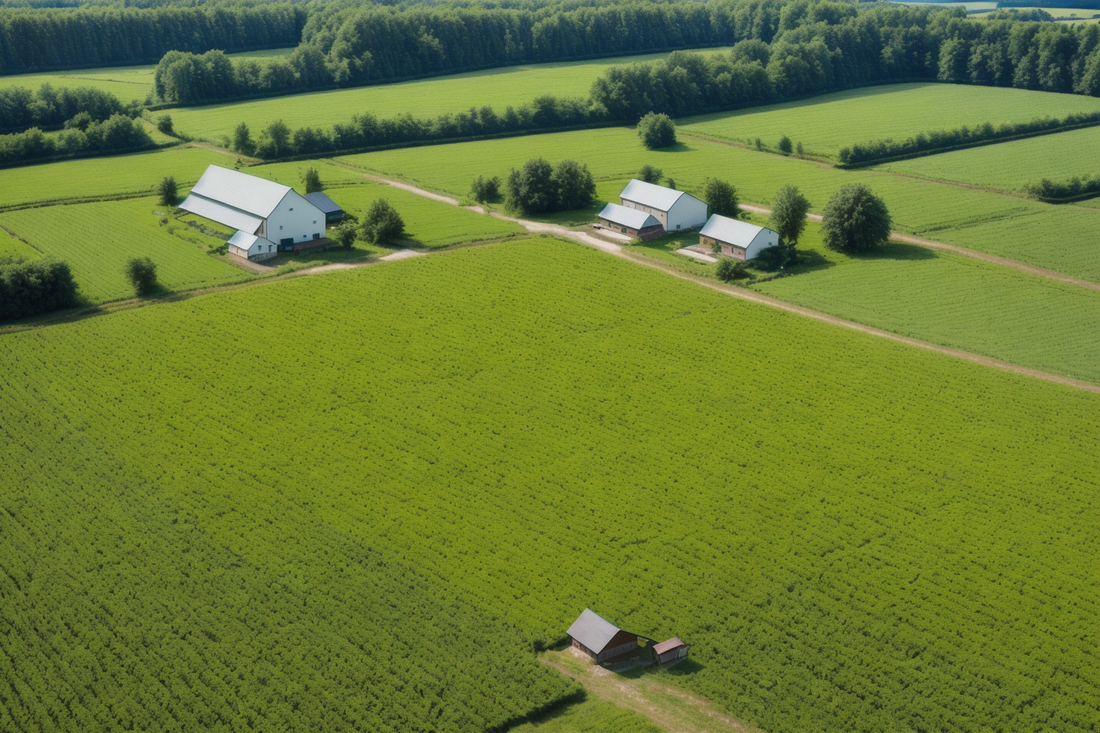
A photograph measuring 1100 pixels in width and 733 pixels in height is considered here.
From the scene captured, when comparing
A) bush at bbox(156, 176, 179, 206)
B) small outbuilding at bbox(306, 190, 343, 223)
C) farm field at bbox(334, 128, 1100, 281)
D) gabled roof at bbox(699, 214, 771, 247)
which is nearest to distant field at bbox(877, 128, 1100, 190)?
farm field at bbox(334, 128, 1100, 281)

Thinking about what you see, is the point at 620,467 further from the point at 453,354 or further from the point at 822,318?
the point at 822,318

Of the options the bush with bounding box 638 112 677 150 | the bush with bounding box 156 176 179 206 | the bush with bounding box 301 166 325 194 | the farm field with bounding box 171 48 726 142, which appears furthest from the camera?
the farm field with bounding box 171 48 726 142

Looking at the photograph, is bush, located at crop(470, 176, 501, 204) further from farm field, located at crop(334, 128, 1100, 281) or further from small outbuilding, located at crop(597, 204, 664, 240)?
small outbuilding, located at crop(597, 204, 664, 240)

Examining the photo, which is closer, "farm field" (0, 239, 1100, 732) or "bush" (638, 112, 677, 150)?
"farm field" (0, 239, 1100, 732)

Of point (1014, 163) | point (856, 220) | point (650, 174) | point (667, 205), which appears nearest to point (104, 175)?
point (650, 174)

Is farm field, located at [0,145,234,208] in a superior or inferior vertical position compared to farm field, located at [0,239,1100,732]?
superior

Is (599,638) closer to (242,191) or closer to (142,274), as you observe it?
(142,274)
